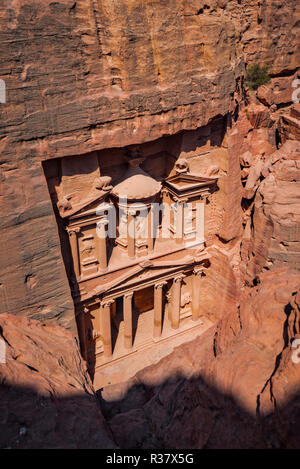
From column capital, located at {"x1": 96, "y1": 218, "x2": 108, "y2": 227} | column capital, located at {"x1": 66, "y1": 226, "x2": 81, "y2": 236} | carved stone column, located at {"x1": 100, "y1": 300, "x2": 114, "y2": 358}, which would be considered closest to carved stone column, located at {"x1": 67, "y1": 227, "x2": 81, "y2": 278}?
column capital, located at {"x1": 66, "y1": 226, "x2": 81, "y2": 236}

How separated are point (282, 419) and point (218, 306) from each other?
39.9 feet

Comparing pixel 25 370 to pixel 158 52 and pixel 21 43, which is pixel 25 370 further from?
pixel 158 52

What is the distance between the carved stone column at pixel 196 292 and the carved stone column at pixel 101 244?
13.3 ft

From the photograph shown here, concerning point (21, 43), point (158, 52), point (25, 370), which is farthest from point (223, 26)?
point (25, 370)

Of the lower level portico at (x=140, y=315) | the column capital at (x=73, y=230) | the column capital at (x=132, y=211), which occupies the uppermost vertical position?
the column capital at (x=132, y=211)

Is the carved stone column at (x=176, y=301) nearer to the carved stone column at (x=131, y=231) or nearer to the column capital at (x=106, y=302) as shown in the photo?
the carved stone column at (x=131, y=231)

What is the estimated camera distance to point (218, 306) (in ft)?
53.7

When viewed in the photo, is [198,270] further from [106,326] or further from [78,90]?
[78,90]

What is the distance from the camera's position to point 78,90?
35.4 ft

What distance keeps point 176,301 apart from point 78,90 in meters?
8.68

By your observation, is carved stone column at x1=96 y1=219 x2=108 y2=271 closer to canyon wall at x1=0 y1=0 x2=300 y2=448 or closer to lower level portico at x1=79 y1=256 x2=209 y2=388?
lower level portico at x1=79 y1=256 x2=209 y2=388

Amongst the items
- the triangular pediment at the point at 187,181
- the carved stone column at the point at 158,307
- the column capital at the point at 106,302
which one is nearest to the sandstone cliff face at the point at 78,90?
the triangular pediment at the point at 187,181

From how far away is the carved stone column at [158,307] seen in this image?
1518 centimetres

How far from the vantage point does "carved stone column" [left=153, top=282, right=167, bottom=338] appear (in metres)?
15.2
